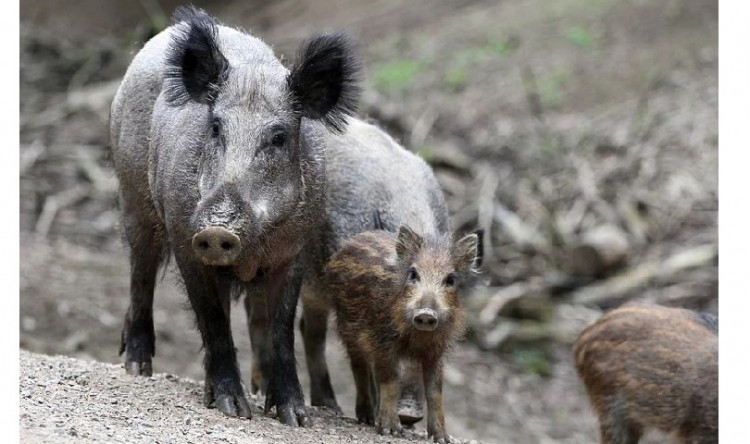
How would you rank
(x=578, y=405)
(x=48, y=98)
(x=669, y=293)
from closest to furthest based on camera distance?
(x=578, y=405)
(x=669, y=293)
(x=48, y=98)

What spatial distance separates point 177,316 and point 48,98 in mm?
4812

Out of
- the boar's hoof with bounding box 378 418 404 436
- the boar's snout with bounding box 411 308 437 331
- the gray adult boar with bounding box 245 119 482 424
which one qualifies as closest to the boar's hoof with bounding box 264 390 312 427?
the boar's hoof with bounding box 378 418 404 436

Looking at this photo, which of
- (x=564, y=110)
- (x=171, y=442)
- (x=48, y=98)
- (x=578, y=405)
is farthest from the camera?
(x=564, y=110)

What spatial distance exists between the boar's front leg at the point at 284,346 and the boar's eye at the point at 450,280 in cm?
88

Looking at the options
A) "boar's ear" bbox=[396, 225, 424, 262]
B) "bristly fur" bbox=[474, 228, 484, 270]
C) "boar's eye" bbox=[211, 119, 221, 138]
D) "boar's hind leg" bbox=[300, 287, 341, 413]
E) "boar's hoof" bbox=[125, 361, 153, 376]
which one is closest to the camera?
"boar's eye" bbox=[211, 119, 221, 138]

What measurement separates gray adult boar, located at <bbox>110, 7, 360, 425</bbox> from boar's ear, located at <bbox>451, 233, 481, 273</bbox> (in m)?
0.87

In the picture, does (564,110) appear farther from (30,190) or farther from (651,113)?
(30,190)

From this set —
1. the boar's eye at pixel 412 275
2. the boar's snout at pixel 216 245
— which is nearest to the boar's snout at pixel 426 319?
the boar's eye at pixel 412 275

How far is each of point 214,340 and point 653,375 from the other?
9.93 ft

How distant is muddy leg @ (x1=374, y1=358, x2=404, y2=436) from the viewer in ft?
23.8

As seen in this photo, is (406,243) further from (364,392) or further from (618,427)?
(618,427)

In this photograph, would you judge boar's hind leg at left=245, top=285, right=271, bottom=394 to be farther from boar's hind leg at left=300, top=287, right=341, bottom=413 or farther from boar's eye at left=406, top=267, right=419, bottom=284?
boar's eye at left=406, top=267, right=419, bottom=284

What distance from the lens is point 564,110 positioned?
17844 millimetres
